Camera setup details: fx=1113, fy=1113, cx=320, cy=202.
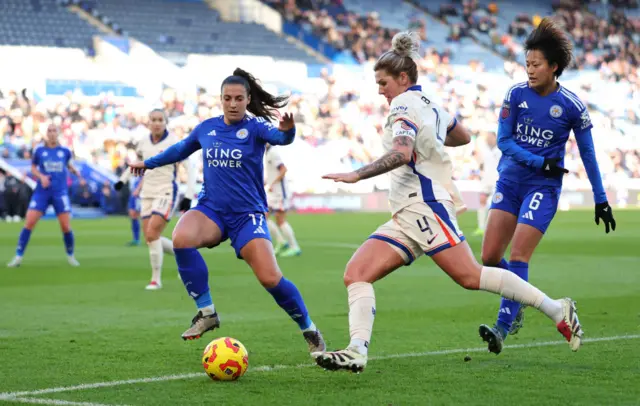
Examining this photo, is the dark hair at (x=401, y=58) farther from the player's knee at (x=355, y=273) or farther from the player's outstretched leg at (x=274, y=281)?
the player's outstretched leg at (x=274, y=281)

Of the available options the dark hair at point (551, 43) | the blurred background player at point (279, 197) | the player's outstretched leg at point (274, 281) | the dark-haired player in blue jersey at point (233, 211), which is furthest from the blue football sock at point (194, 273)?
the blurred background player at point (279, 197)

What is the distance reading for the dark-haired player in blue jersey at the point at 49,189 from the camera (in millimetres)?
18188

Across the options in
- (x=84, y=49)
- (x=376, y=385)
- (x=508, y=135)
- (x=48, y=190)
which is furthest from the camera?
(x=84, y=49)

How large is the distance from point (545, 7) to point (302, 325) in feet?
186

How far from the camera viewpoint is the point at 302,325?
8.49 meters

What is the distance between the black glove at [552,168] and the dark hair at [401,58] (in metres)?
1.68

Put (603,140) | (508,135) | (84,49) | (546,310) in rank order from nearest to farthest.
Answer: (546,310), (508,135), (84,49), (603,140)

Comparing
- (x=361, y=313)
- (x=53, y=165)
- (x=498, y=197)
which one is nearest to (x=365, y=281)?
(x=361, y=313)

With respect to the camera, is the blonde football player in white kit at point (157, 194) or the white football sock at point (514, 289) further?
the blonde football player in white kit at point (157, 194)

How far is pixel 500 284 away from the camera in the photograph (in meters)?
7.55

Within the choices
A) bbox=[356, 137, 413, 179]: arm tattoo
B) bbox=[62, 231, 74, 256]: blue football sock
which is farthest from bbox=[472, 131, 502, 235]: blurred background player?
bbox=[356, 137, 413, 179]: arm tattoo

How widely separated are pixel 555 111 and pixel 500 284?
1834 mm

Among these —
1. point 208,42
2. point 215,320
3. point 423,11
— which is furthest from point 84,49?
point 215,320

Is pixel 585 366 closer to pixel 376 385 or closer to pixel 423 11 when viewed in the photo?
pixel 376 385
